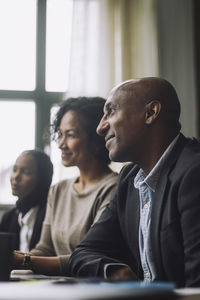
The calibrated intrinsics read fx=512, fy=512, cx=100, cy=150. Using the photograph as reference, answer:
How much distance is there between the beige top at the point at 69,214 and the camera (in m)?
2.35

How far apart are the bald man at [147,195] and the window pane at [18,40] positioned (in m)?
2.60

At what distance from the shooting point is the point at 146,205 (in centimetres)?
159

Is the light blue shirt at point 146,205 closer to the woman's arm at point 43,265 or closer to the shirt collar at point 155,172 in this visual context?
the shirt collar at point 155,172

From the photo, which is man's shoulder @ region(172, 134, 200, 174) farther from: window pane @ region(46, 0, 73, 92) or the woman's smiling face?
window pane @ region(46, 0, 73, 92)

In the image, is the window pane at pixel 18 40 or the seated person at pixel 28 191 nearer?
the seated person at pixel 28 191

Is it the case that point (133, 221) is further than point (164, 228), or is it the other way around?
point (133, 221)

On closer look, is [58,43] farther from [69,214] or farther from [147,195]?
[147,195]

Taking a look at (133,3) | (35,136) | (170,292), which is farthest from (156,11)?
(170,292)

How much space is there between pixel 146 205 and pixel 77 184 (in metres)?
1.05

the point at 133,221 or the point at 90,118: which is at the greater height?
the point at 90,118

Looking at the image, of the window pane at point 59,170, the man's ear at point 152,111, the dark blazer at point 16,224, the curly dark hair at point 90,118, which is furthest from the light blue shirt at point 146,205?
the window pane at point 59,170

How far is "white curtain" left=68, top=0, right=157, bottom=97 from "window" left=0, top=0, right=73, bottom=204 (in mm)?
267

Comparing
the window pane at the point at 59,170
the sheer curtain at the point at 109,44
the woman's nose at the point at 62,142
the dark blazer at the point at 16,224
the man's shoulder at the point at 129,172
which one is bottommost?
the dark blazer at the point at 16,224

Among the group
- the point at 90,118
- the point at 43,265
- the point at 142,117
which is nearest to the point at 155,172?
the point at 142,117
